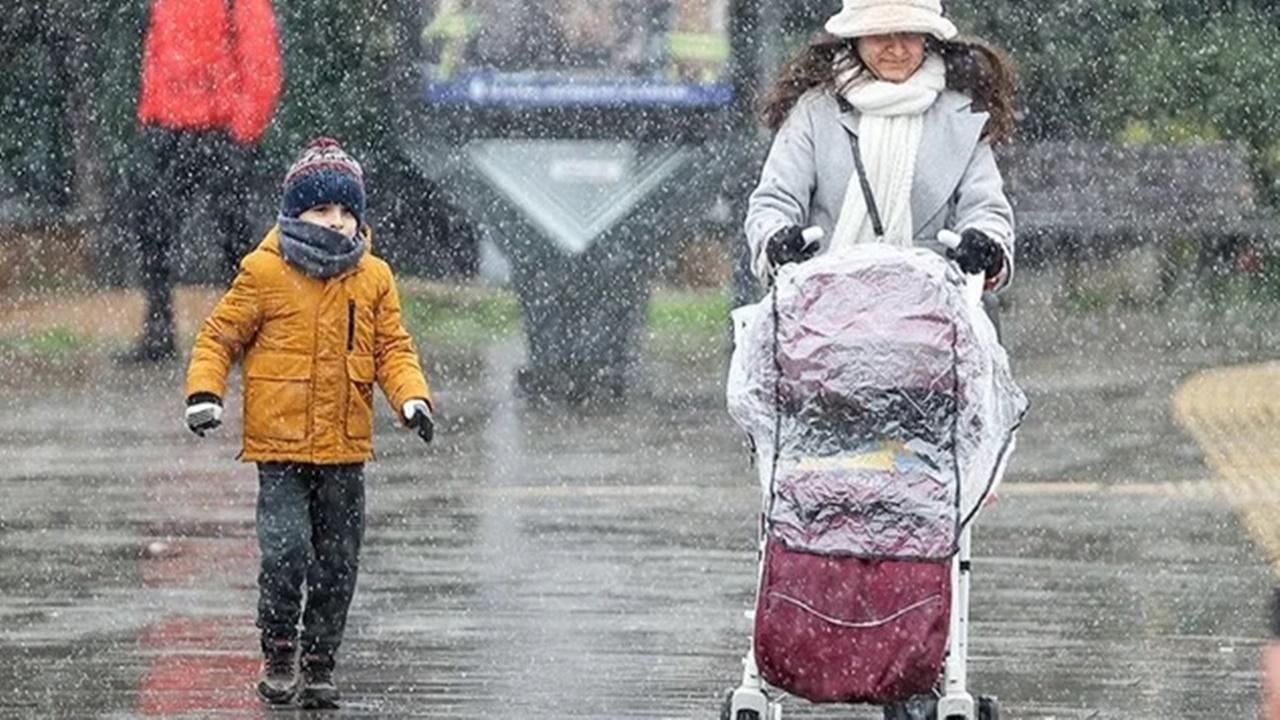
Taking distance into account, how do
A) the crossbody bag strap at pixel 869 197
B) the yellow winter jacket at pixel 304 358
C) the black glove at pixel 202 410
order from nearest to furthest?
the crossbody bag strap at pixel 869 197
the black glove at pixel 202 410
the yellow winter jacket at pixel 304 358

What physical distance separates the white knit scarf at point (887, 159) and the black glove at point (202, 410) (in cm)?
171

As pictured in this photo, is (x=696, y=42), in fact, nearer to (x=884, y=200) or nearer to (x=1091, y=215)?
(x=1091, y=215)

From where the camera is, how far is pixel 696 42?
1756cm

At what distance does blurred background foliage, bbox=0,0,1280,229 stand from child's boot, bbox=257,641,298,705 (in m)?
11.8

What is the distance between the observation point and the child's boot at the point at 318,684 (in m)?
8.55

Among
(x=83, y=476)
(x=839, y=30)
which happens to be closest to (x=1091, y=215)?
(x=83, y=476)

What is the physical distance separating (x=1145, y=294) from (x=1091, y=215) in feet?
2.26

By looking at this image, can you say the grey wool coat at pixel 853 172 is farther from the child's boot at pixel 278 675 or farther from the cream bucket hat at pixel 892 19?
the child's boot at pixel 278 675

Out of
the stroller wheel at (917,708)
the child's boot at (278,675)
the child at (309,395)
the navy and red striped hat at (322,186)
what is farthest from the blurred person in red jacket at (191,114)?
the stroller wheel at (917,708)

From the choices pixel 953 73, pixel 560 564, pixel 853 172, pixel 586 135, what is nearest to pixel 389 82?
pixel 586 135

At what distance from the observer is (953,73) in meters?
7.77

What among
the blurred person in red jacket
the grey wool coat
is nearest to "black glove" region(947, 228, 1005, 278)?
the grey wool coat

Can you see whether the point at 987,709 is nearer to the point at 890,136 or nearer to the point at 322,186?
the point at 890,136

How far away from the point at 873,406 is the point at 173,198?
13.0 metres
